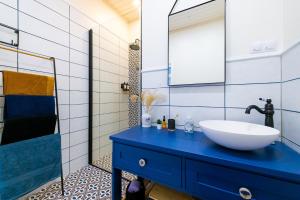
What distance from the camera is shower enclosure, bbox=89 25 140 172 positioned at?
200cm

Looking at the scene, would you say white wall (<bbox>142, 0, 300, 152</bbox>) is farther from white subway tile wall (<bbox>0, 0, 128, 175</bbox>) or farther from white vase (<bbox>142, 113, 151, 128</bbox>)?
white subway tile wall (<bbox>0, 0, 128, 175</bbox>)

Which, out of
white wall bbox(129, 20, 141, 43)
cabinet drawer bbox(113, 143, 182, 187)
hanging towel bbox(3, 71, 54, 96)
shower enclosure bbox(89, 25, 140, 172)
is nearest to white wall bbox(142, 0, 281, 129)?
cabinet drawer bbox(113, 143, 182, 187)

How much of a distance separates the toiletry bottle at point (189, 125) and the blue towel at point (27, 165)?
118cm

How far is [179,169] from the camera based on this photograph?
76 cm


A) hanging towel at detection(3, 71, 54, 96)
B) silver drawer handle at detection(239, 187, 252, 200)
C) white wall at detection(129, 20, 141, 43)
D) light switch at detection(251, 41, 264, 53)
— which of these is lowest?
silver drawer handle at detection(239, 187, 252, 200)

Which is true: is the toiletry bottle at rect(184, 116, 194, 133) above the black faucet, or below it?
below

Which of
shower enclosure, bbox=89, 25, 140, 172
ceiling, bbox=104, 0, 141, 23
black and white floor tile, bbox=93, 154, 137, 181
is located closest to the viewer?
black and white floor tile, bbox=93, 154, 137, 181

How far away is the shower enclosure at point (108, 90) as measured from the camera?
6.57ft

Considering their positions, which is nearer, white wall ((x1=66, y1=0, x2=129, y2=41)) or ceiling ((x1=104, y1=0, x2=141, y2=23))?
white wall ((x1=66, y1=0, x2=129, y2=41))

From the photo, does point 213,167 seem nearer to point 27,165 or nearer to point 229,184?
point 229,184

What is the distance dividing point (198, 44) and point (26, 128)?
1.50 m

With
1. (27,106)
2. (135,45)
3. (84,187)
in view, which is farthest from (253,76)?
(135,45)

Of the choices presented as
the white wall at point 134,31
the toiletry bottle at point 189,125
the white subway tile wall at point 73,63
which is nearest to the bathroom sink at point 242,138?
the toiletry bottle at point 189,125

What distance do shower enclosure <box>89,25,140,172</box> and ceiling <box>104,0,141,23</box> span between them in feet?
1.34
